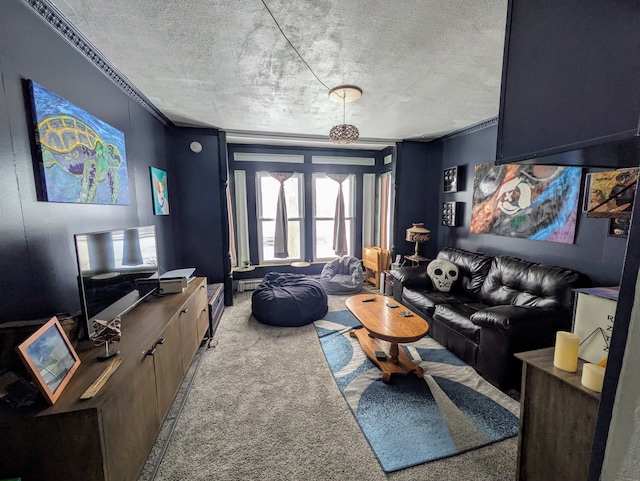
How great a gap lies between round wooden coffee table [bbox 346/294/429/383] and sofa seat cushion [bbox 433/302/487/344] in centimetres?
39

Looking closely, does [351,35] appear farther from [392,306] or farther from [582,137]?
[392,306]

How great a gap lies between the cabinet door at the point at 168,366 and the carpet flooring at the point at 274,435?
0.19 meters

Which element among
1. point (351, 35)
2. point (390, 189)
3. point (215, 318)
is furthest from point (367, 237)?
point (351, 35)

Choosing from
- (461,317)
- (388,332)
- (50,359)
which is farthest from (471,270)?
(50,359)

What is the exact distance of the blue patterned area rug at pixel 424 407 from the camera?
1604 millimetres

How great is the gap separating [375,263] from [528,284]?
2435mm

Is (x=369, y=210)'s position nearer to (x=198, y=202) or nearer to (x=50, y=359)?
(x=198, y=202)

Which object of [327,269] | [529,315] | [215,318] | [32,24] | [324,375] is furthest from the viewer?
[327,269]

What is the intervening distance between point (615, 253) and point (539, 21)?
2.37 metres

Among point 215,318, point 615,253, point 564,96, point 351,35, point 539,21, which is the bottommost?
point 215,318

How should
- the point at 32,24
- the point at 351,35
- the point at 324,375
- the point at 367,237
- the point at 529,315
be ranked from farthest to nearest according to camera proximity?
1. the point at 367,237
2. the point at 324,375
3. the point at 529,315
4. the point at 351,35
5. the point at 32,24

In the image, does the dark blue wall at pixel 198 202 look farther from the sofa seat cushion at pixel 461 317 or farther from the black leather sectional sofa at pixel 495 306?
the sofa seat cushion at pixel 461 317

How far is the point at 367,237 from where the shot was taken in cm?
541

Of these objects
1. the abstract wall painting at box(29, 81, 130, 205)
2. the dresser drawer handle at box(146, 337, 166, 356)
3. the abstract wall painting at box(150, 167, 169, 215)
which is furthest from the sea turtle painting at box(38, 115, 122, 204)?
the dresser drawer handle at box(146, 337, 166, 356)
